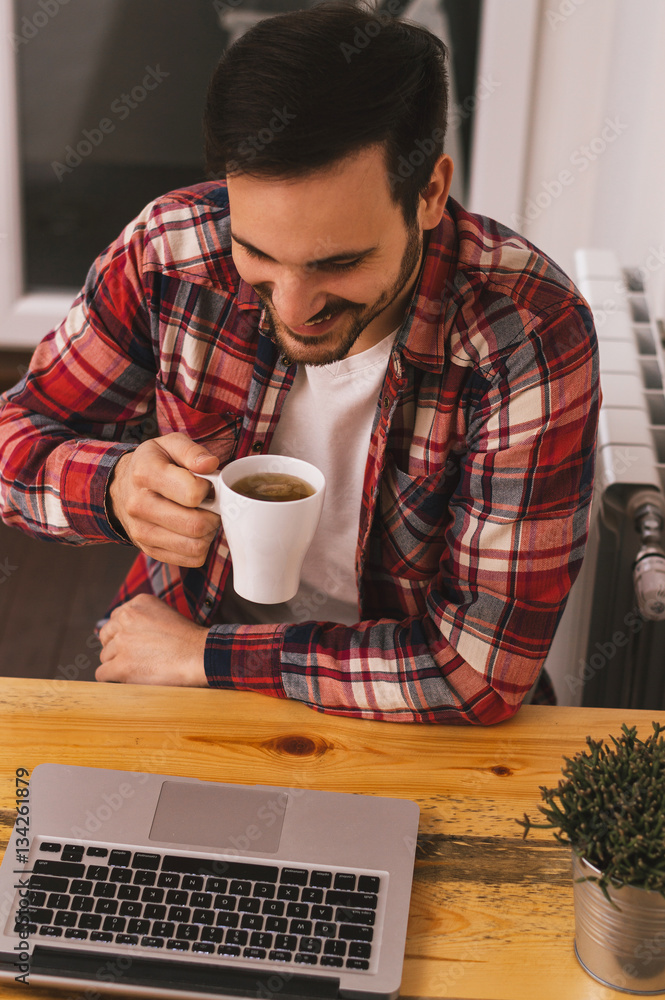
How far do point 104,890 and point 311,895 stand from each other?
0.53ft

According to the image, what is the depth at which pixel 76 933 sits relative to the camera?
27.8 inches

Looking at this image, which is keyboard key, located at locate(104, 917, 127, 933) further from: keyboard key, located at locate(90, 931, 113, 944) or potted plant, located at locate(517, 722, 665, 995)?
potted plant, located at locate(517, 722, 665, 995)

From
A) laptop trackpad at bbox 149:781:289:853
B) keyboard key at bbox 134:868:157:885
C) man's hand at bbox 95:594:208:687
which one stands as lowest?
man's hand at bbox 95:594:208:687

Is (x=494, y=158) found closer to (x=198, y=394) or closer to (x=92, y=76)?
(x=92, y=76)

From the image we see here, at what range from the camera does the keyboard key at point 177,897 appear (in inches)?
28.8

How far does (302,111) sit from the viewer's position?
833 millimetres

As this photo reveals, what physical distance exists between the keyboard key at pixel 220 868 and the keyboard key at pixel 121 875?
0.03m

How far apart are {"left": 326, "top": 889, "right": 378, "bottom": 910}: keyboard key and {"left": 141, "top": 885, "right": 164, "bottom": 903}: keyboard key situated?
130 millimetres

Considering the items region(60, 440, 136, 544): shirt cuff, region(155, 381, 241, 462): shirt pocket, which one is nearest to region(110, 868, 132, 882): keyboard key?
region(60, 440, 136, 544): shirt cuff

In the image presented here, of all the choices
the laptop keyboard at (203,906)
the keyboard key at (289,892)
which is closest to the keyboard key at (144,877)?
the laptop keyboard at (203,906)

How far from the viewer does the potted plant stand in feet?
2.05

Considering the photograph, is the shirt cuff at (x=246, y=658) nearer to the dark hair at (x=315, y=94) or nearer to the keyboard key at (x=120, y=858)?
the keyboard key at (x=120, y=858)

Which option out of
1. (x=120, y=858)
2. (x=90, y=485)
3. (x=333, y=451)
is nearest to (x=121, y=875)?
(x=120, y=858)

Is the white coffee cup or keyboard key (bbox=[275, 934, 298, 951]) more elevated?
the white coffee cup
